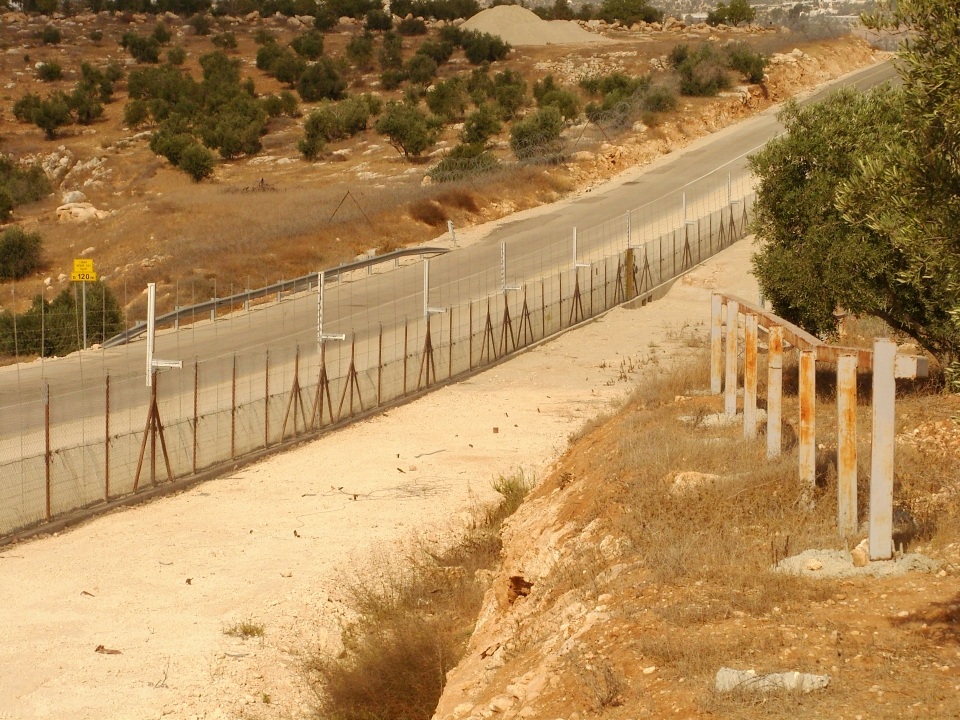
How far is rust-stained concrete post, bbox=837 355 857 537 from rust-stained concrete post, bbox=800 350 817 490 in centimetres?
64

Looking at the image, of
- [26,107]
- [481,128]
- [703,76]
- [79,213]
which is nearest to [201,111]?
[26,107]

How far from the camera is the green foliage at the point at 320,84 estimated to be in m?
94.7

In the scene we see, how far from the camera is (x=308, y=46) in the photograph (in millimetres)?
112000

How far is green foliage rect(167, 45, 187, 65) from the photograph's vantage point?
10719 centimetres

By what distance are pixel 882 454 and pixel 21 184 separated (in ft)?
219

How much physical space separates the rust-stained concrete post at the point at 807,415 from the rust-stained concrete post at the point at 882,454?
1354mm

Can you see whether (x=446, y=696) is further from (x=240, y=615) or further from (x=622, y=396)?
(x=622, y=396)

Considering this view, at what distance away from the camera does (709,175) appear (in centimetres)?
6153

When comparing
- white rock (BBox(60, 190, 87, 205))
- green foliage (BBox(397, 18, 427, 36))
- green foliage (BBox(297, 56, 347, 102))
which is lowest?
white rock (BBox(60, 190, 87, 205))

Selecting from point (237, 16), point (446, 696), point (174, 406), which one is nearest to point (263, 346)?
point (174, 406)

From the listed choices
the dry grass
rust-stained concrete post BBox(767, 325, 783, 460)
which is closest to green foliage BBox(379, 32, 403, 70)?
the dry grass

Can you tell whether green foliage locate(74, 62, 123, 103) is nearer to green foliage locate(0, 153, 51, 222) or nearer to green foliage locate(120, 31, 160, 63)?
green foliage locate(120, 31, 160, 63)

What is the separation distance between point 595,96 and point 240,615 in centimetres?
7837

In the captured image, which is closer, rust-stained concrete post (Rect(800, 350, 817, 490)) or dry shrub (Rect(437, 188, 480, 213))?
rust-stained concrete post (Rect(800, 350, 817, 490))
